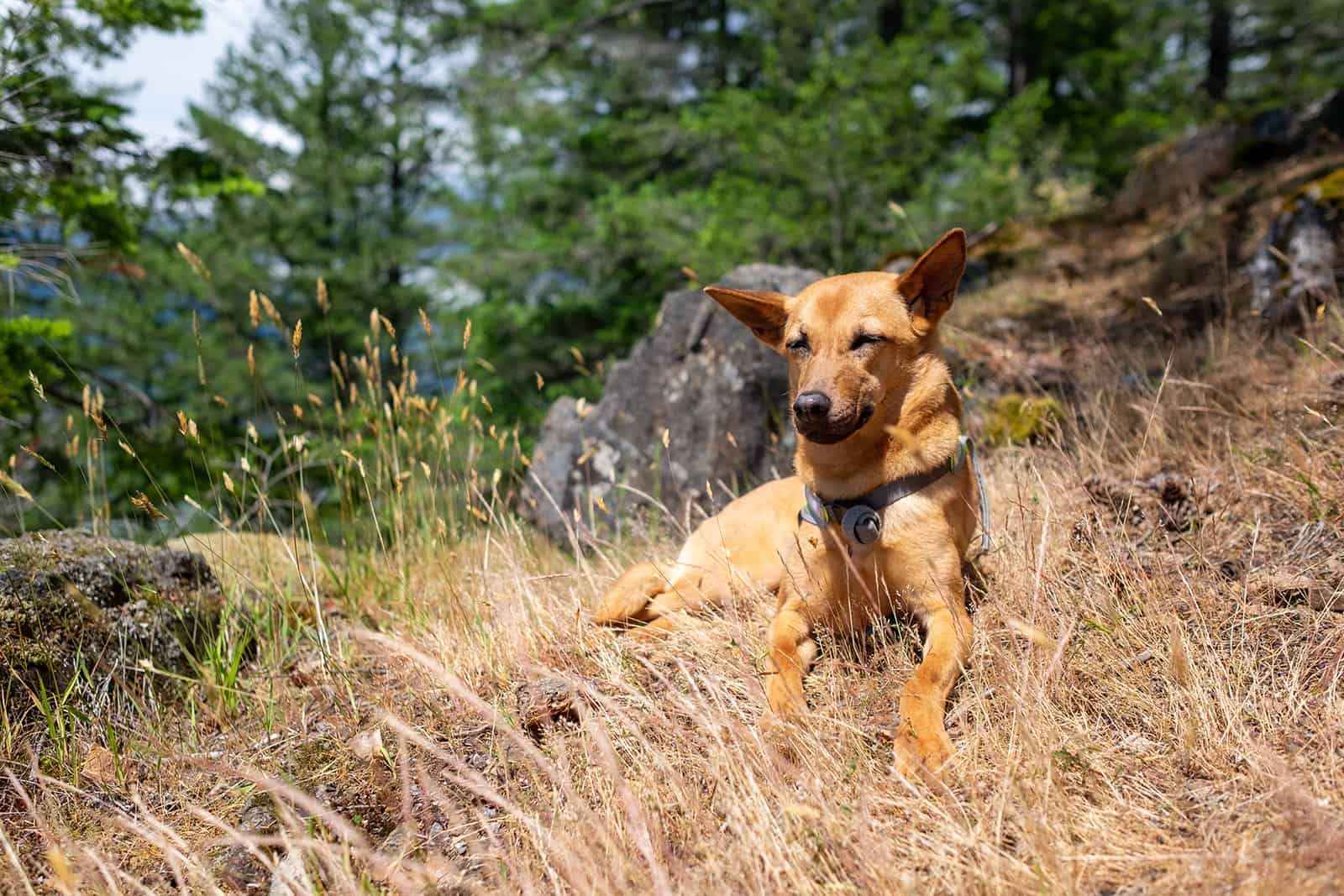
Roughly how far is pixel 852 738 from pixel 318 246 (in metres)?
18.9

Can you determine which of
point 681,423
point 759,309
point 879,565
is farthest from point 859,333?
point 681,423

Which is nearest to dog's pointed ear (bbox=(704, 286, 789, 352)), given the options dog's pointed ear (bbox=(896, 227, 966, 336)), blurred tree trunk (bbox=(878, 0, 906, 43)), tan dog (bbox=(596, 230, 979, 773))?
tan dog (bbox=(596, 230, 979, 773))

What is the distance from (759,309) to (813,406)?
28.9 inches

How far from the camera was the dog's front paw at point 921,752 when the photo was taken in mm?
2100

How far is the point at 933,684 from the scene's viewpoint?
7.91 ft

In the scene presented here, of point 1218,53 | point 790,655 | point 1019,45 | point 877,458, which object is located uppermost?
point 1019,45

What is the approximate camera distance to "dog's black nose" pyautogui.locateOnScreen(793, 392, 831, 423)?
242 cm

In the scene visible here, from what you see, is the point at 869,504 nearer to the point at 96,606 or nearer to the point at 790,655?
the point at 790,655

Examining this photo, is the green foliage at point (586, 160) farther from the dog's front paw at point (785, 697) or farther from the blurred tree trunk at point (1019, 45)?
the dog's front paw at point (785, 697)

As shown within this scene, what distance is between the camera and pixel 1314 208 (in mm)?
5594

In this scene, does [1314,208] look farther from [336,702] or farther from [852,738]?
[336,702]

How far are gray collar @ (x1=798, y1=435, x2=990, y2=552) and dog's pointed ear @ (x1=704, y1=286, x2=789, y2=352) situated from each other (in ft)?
2.12

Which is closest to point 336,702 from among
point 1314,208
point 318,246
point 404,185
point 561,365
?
point 1314,208

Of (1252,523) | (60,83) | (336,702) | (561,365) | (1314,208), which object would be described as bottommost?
(561,365)
